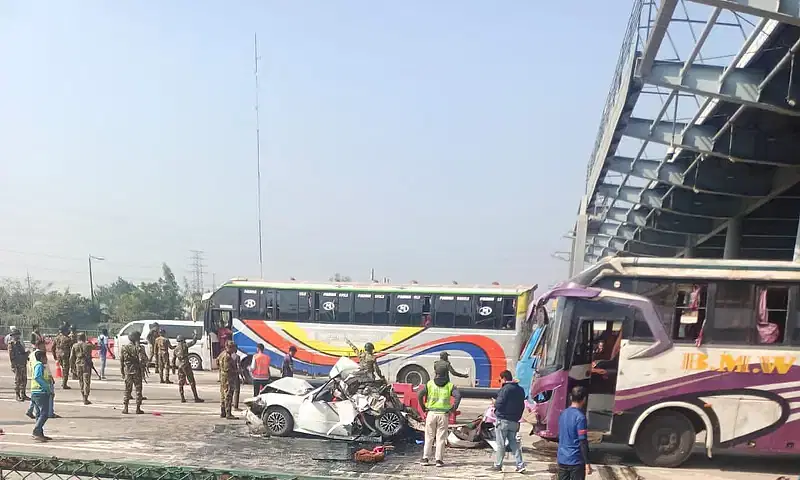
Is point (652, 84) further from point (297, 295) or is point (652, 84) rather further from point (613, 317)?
point (297, 295)

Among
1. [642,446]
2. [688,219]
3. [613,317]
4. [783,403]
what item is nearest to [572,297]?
[613,317]

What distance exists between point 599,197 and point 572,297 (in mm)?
17174

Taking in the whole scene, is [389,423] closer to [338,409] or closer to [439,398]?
[338,409]

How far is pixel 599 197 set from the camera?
25875 mm

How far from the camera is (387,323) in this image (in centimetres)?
1823

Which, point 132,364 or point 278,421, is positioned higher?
point 132,364

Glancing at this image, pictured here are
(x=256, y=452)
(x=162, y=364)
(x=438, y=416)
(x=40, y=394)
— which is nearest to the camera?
(x=438, y=416)

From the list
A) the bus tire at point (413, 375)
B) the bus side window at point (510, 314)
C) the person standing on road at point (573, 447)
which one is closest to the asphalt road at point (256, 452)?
the person standing on road at point (573, 447)

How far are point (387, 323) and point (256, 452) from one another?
8.66 metres

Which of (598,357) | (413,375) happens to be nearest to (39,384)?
(598,357)

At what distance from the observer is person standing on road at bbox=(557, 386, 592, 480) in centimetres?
664

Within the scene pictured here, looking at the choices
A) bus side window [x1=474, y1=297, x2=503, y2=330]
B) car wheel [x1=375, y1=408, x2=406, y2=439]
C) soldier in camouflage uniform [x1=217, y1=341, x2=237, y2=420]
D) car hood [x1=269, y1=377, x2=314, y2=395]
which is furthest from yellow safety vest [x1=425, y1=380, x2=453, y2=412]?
bus side window [x1=474, y1=297, x2=503, y2=330]

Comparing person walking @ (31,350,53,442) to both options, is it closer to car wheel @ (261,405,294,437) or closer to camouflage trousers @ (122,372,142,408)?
camouflage trousers @ (122,372,142,408)

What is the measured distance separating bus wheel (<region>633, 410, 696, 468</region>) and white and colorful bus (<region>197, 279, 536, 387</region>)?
7524mm
